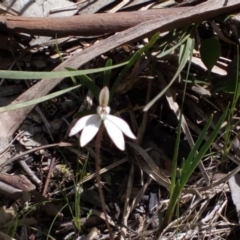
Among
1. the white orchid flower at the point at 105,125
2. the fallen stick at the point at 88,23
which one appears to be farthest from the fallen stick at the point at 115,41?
the white orchid flower at the point at 105,125

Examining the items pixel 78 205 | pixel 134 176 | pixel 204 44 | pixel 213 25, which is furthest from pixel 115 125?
pixel 213 25

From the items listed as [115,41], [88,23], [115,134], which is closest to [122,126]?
[115,134]

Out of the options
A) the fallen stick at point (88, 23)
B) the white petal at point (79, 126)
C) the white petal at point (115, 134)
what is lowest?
the white petal at point (115, 134)

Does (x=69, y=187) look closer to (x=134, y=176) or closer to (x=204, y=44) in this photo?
(x=134, y=176)

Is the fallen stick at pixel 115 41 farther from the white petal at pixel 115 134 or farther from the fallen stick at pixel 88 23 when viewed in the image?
the white petal at pixel 115 134

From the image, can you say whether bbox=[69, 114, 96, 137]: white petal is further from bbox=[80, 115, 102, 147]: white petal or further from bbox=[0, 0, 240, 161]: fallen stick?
bbox=[0, 0, 240, 161]: fallen stick

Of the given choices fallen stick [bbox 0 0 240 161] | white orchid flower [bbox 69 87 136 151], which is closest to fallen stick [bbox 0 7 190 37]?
fallen stick [bbox 0 0 240 161]
